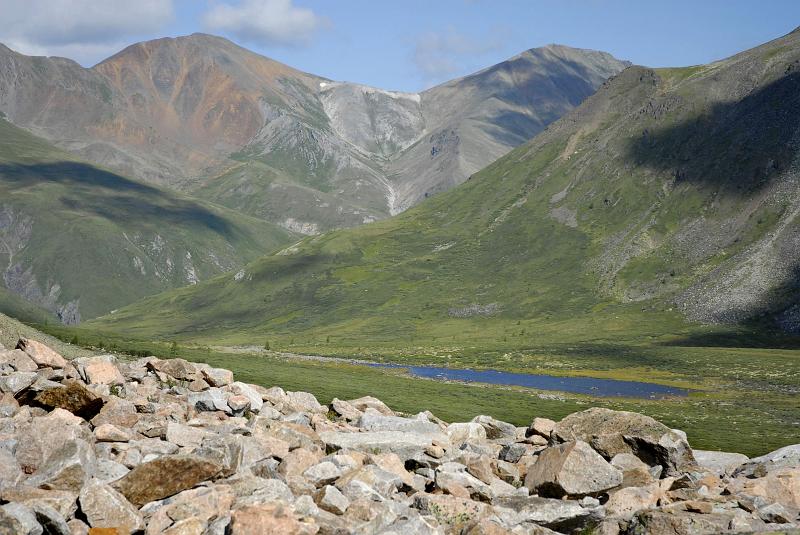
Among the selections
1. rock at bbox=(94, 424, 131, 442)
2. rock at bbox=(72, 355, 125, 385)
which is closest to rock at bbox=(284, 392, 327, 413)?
rock at bbox=(72, 355, 125, 385)

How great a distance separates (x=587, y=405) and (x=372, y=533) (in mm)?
95122

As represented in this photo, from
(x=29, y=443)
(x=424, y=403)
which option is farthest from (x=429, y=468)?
(x=424, y=403)

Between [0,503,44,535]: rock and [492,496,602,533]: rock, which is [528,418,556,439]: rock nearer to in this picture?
[492,496,602,533]: rock

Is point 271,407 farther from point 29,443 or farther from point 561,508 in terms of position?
point 561,508

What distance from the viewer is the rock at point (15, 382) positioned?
34069mm

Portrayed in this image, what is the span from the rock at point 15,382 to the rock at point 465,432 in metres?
21.6

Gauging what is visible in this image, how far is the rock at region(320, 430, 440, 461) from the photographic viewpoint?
3456cm

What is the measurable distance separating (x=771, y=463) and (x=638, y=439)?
22.1 ft

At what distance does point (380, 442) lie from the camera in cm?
3512

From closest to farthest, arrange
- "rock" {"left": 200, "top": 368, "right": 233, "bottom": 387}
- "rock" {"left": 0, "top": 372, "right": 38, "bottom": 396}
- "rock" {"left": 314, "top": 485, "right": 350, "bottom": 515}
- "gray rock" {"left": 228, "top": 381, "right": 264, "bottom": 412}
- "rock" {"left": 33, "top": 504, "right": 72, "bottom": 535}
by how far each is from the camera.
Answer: "rock" {"left": 33, "top": 504, "right": 72, "bottom": 535} → "rock" {"left": 314, "top": 485, "right": 350, "bottom": 515} → "rock" {"left": 0, "top": 372, "right": 38, "bottom": 396} → "gray rock" {"left": 228, "top": 381, "right": 264, "bottom": 412} → "rock" {"left": 200, "top": 368, "right": 233, "bottom": 387}

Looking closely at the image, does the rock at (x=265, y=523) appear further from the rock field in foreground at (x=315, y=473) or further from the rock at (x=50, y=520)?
the rock at (x=50, y=520)

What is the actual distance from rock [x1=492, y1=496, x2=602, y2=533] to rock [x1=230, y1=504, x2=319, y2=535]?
817 cm

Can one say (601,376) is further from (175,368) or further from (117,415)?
(117,415)

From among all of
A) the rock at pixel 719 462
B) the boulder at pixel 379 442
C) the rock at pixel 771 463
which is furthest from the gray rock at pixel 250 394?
the rock at pixel 771 463
